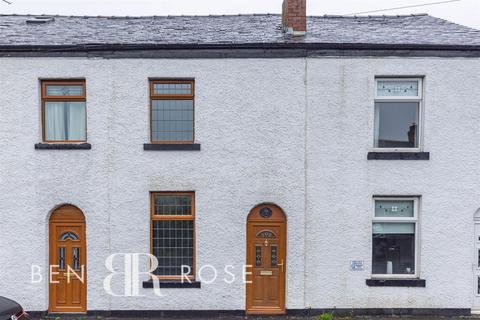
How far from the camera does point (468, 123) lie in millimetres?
9406

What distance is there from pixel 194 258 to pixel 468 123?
7366mm

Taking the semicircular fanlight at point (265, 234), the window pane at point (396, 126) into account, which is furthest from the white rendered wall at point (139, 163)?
the window pane at point (396, 126)

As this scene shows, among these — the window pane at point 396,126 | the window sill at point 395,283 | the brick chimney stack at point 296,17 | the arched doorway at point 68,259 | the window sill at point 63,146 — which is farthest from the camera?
the brick chimney stack at point 296,17

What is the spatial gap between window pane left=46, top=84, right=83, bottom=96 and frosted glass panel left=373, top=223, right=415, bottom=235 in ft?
26.2

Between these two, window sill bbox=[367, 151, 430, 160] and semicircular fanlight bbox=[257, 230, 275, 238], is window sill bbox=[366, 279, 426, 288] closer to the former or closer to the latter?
semicircular fanlight bbox=[257, 230, 275, 238]

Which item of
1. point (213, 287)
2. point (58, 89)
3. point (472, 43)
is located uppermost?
point (472, 43)

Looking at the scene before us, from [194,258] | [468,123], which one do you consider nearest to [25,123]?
[194,258]

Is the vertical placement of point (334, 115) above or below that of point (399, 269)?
above

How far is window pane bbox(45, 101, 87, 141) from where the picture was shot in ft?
31.6

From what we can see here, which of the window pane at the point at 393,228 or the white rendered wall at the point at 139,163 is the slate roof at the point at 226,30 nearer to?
the white rendered wall at the point at 139,163

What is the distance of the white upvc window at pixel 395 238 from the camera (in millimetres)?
9617

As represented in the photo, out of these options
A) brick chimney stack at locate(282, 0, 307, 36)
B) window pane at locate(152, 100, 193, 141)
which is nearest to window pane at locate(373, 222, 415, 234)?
window pane at locate(152, 100, 193, 141)

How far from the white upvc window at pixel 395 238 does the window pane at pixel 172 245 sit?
4.56 meters

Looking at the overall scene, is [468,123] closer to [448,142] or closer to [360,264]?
[448,142]
